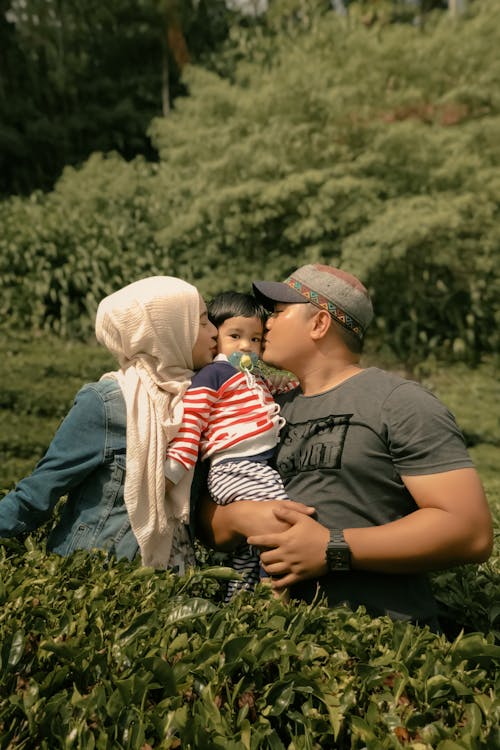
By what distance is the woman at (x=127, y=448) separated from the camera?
101 inches

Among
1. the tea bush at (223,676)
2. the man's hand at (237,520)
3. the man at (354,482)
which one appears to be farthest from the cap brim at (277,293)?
the tea bush at (223,676)

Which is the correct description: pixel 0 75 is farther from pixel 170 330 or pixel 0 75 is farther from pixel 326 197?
pixel 170 330

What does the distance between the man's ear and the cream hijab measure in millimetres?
439

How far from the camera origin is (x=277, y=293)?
299 centimetres

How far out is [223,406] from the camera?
2.84 meters

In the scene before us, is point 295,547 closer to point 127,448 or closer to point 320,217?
point 127,448

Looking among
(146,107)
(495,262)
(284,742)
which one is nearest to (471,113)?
(495,262)

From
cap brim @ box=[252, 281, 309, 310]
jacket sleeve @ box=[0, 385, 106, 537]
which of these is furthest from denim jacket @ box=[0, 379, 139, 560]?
cap brim @ box=[252, 281, 309, 310]

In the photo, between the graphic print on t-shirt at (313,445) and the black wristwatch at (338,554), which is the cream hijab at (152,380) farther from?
the black wristwatch at (338,554)

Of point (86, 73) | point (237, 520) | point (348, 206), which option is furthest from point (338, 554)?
point (86, 73)

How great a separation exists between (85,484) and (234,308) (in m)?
0.89

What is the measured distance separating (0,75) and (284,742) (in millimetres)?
27946

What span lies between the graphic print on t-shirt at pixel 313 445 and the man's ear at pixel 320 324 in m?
0.34

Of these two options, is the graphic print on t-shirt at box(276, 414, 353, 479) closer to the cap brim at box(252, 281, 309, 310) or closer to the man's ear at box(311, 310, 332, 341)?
the man's ear at box(311, 310, 332, 341)
